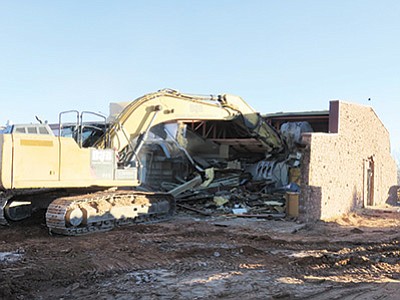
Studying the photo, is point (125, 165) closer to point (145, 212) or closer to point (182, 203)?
point (145, 212)

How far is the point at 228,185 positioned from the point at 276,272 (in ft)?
32.4

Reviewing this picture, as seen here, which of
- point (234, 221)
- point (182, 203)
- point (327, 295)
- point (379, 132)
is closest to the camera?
point (327, 295)

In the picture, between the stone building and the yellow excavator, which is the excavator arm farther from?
the stone building

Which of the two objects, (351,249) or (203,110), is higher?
(203,110)

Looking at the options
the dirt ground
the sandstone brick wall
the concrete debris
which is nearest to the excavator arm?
the concrete debris

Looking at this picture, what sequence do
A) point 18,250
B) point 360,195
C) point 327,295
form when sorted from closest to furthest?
point 327,295, point 18,250, point 360,195

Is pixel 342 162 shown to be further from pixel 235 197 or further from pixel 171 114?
pixel 171 114

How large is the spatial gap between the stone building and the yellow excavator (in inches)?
119

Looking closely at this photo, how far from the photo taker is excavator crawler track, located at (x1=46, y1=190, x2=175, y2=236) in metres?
9.91

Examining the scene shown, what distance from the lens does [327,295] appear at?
5.87 meters

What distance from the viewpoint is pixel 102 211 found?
1076cm

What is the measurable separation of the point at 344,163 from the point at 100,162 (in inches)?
363

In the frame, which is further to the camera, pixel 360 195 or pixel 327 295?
pixel 360 195

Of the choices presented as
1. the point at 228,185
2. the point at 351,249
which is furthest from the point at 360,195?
the point at 351,249
